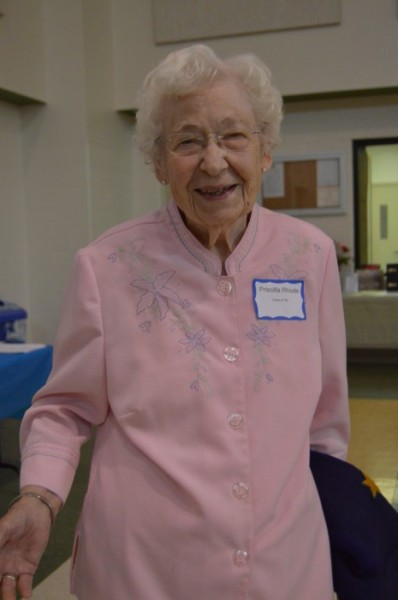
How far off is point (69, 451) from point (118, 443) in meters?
0.09

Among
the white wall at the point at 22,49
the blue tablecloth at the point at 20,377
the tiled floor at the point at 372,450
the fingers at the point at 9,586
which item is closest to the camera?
the fingers at the point at 9,586

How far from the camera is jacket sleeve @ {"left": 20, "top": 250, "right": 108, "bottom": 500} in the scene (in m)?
1.13

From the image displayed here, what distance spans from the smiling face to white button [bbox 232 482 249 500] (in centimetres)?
43

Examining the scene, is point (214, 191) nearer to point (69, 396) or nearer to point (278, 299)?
point (278, 299)

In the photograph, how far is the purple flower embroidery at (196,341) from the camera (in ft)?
3.76

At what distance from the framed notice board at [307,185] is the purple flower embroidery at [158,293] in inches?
221

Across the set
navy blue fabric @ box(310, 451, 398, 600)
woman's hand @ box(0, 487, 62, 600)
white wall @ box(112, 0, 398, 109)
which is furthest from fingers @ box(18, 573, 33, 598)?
white wall @ box(112, 0, 398, 109)

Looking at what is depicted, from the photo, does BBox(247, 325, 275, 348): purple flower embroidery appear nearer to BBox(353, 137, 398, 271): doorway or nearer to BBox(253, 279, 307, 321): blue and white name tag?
BBox(253, 279, 307, 321): blue and white name tag

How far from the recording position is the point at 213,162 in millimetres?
1141

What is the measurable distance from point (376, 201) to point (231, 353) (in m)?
5.96

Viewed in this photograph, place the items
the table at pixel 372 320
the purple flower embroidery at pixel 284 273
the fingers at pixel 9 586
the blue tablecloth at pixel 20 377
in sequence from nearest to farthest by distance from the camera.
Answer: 1. the fingers at pixel 9 586
2. the purple flower embroidery at pixel 284 273
3. the blue tablecloth at pixel 20 377
4. the table at pixel 372 320

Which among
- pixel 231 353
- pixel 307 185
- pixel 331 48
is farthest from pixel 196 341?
pixel 307 185

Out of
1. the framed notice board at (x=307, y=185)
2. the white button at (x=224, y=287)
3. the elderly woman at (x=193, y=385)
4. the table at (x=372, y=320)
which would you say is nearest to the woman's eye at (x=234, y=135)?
the elderly woman at (x=193, y=385)

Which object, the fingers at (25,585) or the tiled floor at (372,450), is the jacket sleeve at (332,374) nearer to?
the fingers at (25,585)
